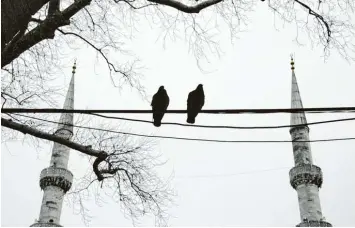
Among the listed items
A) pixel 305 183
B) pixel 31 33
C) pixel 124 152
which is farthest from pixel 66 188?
pixel 31 33

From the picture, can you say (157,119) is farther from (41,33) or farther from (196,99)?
(41,33)

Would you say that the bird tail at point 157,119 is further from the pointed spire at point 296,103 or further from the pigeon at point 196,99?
the pointed spire at point 296,103

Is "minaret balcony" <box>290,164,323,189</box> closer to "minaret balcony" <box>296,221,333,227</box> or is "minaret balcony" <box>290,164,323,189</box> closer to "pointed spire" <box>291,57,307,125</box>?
"minaret balcony" <box>296,221,333,227</box>

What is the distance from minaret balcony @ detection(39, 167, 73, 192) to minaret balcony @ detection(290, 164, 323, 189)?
10.3m

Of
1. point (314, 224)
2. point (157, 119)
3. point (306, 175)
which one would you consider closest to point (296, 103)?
point (306, 175)

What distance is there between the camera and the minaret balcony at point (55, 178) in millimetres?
22859

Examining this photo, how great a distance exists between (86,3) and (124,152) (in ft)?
7.03

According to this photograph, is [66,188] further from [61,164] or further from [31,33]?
[31,33]

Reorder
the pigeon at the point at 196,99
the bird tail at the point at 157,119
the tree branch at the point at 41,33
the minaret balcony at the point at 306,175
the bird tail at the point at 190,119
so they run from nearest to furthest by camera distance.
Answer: the bird tail at the point at 157,119, the bird tail at the point at 190,119, the tree branch at the point at 41,33, the pigeon at the point at 196,99, the minaret balcony at the point at 306,175

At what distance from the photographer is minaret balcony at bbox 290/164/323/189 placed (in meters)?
23.5

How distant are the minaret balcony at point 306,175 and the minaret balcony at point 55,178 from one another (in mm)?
10263

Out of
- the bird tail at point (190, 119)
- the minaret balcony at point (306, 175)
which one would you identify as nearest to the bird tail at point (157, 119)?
the bird tail at point (190, 119)

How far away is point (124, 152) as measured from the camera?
24.2 ft

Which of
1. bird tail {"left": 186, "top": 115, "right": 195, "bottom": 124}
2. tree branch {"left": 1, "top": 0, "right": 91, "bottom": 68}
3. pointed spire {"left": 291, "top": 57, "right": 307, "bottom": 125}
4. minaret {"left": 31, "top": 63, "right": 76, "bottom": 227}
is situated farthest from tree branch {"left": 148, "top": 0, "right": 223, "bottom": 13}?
pointed spire {"left": 291, "top": 57, "right": 307, "bottom": 125}
